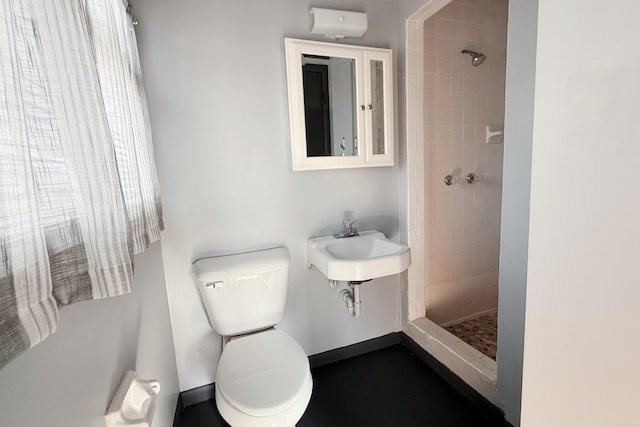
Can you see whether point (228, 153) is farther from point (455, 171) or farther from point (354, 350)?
point (455, 171)

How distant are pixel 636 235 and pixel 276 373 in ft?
3.67

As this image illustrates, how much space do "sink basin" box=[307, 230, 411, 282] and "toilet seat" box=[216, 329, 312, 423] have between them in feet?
1.30

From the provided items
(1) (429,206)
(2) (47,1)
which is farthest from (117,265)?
(1) (429,206)

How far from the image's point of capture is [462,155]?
2.04 m

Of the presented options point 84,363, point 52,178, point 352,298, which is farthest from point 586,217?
point 352,298

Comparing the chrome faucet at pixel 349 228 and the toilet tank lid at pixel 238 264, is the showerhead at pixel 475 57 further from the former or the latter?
the toilet tank lid at pixel 238 264

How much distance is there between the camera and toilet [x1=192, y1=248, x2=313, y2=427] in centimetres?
100

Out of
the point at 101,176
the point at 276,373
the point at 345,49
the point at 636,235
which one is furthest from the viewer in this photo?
the point at 345,49

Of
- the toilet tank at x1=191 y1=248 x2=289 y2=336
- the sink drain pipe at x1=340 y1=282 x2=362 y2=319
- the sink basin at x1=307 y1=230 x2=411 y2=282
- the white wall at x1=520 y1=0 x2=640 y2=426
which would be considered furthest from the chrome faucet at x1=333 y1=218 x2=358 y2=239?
the white wall at x1=520 y1=0 x2=640 y2=426

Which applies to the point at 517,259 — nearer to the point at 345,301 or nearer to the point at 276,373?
the point at 345,301

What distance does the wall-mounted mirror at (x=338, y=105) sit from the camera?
1.49 metres

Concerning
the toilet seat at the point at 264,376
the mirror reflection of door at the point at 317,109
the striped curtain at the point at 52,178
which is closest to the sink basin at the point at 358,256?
the toilet seat at the point at 264,376

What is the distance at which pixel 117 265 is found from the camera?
1.94 feet

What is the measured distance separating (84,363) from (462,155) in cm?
222
